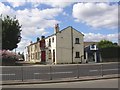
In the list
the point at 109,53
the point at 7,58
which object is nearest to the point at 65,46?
the point at 109,53

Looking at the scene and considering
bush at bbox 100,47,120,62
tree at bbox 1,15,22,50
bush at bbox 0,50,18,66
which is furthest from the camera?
bush at bbox 100,47,120,62

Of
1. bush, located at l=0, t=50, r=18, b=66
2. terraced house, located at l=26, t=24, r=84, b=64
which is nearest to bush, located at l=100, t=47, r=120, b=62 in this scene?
terraced house, located at l=26, t=24, r=84, b=64

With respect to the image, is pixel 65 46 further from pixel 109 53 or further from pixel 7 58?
pixel 7 58

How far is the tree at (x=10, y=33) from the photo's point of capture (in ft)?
176

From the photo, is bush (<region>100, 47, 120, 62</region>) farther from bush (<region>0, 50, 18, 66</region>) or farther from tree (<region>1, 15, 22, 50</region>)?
bush (<region>0, 50, 18, 66</region>)

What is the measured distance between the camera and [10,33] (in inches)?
2136

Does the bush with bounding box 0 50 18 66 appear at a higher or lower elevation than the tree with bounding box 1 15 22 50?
lower

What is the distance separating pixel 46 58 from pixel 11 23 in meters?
11.5

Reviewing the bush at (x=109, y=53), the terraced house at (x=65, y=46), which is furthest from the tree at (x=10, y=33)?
the bush at (x=109, y=53)

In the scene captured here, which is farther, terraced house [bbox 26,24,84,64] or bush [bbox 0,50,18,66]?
terraced house [bbox 26,24,84,64]

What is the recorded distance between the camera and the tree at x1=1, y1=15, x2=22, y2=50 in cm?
5355

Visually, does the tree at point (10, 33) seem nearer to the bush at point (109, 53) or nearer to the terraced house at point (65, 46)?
the terraced house at point (65, 46)

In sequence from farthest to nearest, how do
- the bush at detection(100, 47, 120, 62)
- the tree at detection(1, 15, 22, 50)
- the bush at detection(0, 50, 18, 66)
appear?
1. the bush at detection(100, 47, 120, 62)
2. the tree at detection(1, 15, 22, 50)
3. the bush at detection(0, 50, 18, 66)

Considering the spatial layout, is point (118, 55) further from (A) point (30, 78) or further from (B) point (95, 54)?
(A) point (30, 78)
